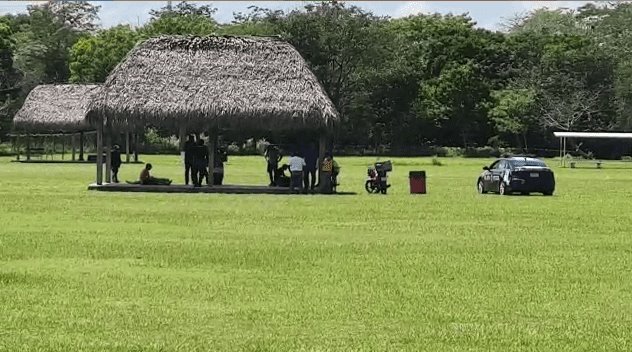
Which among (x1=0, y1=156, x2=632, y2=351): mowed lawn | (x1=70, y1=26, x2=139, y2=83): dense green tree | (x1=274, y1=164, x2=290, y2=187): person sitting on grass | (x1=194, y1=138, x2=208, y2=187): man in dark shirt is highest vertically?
(x1=70, y1=26, x2=139, y2=83): dense green tree

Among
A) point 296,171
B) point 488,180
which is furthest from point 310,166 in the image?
point 488,180

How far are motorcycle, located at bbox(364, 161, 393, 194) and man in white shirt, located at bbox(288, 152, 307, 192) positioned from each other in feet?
7.04

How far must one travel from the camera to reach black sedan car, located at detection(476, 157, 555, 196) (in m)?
34.9

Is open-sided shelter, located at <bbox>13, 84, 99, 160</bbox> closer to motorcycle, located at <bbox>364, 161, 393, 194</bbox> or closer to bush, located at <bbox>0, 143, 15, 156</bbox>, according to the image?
bush, located at <bbox>0, 143, 15, 156</bbox>

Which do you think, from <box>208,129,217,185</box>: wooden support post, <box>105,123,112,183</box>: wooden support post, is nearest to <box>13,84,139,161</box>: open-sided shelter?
<box>105,123,112,183</box>: wooden support post

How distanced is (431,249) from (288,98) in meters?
17.8

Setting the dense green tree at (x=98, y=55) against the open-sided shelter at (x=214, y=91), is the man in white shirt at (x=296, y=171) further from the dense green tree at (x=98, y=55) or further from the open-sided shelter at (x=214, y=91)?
the dense green tree at (x=98, y=55)

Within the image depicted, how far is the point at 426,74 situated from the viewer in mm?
87750

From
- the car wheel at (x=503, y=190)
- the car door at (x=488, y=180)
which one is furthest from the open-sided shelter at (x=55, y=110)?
the car wheel at (x=503, y=190)

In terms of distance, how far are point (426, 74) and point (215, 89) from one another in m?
53.8

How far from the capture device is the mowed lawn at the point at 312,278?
401 inches

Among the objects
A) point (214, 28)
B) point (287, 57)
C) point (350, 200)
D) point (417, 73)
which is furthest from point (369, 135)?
point (350, 200)

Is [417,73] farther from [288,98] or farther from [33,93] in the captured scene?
[288,98]

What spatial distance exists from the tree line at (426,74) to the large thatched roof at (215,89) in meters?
42.6
